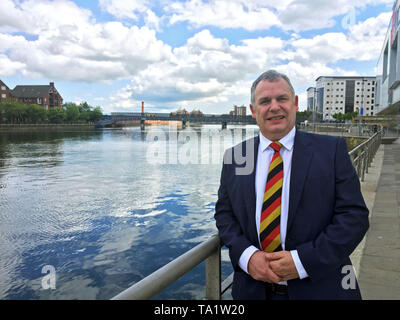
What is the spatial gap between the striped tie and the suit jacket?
6cm

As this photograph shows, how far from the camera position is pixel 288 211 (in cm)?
Result: 183

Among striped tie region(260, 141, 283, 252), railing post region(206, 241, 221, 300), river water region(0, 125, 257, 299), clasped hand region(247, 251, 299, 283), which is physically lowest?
river water region(0, 125, 257, 299)

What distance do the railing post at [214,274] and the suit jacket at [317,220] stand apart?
4.2 inches

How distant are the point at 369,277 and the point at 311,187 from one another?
2.46m

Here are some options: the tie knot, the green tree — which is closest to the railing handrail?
the tie knot

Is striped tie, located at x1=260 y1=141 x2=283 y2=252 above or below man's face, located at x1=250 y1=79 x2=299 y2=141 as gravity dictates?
below

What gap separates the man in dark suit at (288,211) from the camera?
175cm

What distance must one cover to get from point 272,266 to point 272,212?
28 cm

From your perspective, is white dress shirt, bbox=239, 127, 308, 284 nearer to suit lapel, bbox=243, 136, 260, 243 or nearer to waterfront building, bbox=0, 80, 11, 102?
suit lapel, bbox=243, 136, 260, 243

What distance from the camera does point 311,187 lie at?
1803mm

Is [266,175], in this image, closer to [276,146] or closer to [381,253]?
[276,146]

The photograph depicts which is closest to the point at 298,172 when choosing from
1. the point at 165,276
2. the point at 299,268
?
the point at 299,268

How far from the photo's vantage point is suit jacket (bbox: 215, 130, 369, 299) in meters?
1.73
